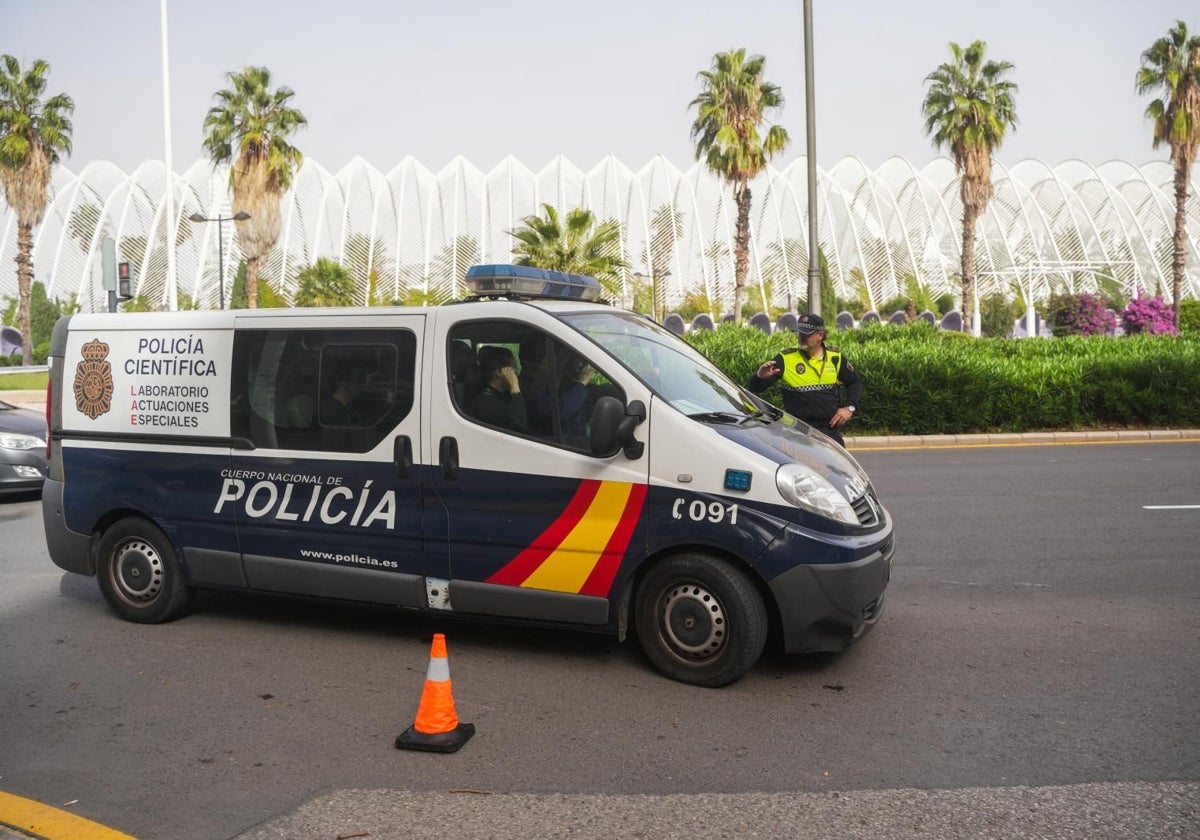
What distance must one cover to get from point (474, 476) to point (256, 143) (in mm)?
37873

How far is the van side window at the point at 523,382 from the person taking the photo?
5.32 m

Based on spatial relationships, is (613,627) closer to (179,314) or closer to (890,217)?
(179,314)

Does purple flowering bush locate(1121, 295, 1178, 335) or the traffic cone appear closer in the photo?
the traffic cone

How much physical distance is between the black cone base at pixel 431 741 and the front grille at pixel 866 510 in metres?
2.16

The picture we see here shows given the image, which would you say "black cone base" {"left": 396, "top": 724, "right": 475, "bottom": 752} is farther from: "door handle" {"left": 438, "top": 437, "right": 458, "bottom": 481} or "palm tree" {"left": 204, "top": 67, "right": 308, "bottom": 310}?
"palm tree" {"left": 204, "top": 67, "right": 308, "bottom": 310}

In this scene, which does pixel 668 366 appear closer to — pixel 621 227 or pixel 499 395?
pixel 499 395

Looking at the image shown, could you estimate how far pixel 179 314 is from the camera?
20.6 ft

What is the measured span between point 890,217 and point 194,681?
76.8 m

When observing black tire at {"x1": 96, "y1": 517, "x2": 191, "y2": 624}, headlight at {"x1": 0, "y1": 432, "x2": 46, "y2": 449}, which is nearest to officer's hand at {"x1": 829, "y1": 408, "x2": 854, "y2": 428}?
black tire at {"x1": 96, "y1": 517, "x2": 191, "y2": 624}

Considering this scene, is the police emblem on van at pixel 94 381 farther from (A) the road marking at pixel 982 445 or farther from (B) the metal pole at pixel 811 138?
(B) the metal pole at pixel 811 138

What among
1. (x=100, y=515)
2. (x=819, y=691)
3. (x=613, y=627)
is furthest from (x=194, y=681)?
(x=819, y=691)

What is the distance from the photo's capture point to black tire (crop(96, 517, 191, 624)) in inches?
251

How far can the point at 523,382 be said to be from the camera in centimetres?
544

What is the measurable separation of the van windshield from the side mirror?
255mm
